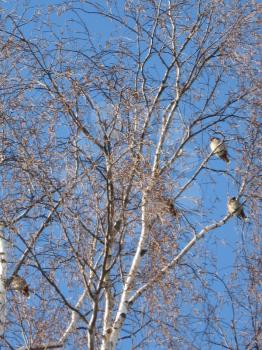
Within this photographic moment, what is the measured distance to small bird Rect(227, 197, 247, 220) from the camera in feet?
28.6

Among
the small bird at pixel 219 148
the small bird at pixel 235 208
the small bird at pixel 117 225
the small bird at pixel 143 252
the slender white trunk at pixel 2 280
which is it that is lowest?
the slender white trunk at pixel 2 280

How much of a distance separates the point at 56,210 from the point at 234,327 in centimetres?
273

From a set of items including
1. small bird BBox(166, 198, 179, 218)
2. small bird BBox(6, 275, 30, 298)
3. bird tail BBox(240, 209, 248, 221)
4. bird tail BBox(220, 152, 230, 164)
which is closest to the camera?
small bird BBox(166, 198, 179, 218)

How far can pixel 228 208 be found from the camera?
8719 millimetres

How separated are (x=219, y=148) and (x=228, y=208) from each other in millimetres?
579

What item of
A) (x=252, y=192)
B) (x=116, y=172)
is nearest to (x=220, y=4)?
(x=252, y=192)

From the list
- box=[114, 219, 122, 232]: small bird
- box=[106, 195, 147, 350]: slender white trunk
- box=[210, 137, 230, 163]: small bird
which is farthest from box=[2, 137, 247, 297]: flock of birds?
box=[114, 219, 122, 232]: small bird

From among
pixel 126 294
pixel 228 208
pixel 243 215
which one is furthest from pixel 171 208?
pixel 243 215

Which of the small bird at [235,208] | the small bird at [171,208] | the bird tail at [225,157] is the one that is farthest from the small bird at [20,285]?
the bird tail at [225,157]

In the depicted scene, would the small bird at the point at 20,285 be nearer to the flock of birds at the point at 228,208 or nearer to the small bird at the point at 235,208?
the flock of birds at the point at 228,208

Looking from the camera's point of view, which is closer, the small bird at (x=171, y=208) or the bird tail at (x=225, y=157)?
the small bird at (x=171, y=208)

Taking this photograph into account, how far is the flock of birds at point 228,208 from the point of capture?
8336mm

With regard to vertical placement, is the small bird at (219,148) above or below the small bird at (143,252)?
above

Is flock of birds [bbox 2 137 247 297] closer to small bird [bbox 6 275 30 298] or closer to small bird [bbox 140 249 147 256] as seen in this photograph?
small bird [bbox 6 275 30 298]
